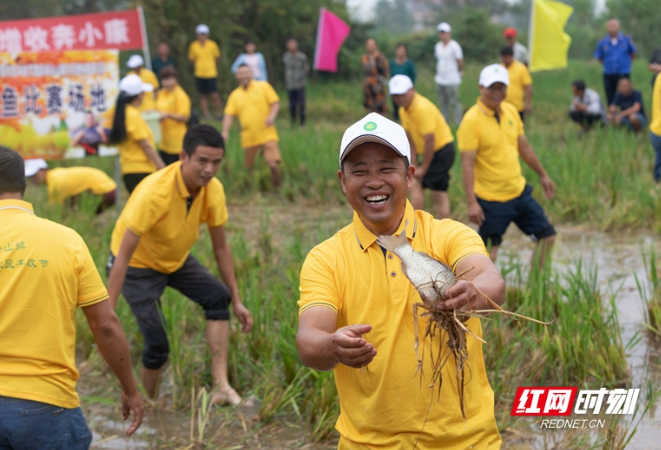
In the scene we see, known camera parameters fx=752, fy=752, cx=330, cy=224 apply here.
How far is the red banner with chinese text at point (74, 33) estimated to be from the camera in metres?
9.30

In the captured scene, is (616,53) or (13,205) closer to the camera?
(13,205)

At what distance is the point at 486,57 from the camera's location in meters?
26.7

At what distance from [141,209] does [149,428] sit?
1.15 m

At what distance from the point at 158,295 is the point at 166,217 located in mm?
478

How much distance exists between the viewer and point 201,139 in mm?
3709

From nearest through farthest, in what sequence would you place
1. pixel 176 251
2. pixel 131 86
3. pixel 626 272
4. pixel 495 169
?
1. pixel 176 251
2. pixel 495 169
3. pixel 626 272
4. pixel 131 86

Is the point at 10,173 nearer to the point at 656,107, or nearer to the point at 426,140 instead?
the point at 426,140

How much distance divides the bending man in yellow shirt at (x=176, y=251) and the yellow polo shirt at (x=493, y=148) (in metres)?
1.91

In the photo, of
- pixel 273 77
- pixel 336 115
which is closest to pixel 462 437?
pixel 336 115

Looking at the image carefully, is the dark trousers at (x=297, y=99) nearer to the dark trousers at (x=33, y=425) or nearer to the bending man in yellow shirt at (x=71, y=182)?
the bending man in yellow shirt at (x=71, y=182)

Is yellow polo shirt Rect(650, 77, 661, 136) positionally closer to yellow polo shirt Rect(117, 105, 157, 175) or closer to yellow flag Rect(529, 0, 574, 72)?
yellow polo shirt Rect(117, 105, 157, 175)

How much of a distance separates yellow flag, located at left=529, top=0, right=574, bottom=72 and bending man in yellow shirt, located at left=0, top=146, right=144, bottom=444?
9842 millimetres

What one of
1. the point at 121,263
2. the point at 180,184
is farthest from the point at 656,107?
the point at 121,263

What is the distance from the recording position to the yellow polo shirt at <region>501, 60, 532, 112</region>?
9898 mm
